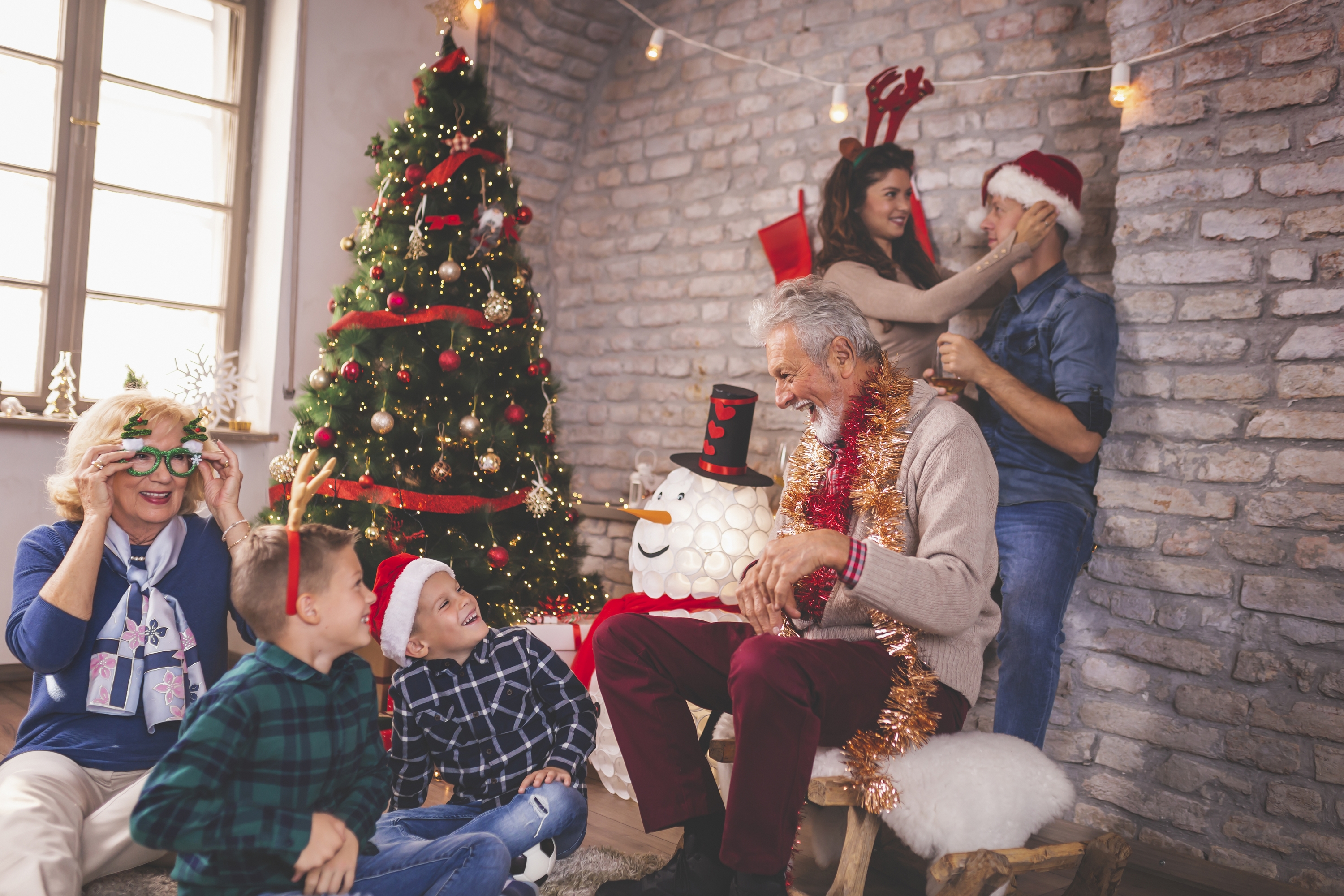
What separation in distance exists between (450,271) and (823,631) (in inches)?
68.9

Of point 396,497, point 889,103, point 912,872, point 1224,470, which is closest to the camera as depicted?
point 912,872

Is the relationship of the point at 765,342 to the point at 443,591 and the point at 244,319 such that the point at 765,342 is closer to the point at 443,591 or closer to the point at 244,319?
the point at 443,591

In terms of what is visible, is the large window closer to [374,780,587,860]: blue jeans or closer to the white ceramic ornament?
the white ceramic ornament

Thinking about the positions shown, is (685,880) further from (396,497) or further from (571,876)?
(396,497)

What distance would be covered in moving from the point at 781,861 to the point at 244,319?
10.9 ft

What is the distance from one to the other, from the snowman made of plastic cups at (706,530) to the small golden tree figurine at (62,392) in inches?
84.2

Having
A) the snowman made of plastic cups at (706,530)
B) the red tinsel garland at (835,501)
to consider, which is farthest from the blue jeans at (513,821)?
the snowman made of plastic cups at (706,530)

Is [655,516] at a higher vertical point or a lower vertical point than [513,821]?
higher

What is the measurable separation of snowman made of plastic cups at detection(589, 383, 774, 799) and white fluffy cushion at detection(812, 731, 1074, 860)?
85 centimetres

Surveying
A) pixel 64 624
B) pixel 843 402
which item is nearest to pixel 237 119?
pixel 64 624

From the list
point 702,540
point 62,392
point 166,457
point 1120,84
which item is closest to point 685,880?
point 702,540

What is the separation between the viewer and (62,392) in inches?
136

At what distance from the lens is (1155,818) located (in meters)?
2.49

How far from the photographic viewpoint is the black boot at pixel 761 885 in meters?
1.66
